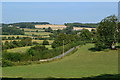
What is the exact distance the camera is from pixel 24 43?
97.2 metres

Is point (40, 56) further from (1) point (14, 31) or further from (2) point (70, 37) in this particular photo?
(1) point (14, 31)

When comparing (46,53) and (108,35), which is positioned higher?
(108,35)

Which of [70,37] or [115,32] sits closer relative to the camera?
[115,32]

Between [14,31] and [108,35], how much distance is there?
84.0 meters

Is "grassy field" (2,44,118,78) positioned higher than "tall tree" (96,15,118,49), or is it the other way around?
"tall tree" (96,15,118,49)

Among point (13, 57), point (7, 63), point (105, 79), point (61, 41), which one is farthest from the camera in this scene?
point (61, 41)

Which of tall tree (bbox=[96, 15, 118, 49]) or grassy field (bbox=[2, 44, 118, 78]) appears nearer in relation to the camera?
grassy field (bbox=[2, 44, 118, 78])

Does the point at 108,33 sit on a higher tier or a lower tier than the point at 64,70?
higher

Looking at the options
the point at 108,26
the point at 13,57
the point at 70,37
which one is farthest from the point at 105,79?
the point at 70,37

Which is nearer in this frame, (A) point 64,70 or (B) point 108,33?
(A) point 64,70

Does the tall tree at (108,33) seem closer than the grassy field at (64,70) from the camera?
No

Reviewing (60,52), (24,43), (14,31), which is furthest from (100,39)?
(14,31)

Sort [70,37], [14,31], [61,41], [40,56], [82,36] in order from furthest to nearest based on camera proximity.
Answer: [14,31] < [82,36] < [70,37] < [61,41] < [40,56]

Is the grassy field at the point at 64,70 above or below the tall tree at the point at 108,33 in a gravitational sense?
below
